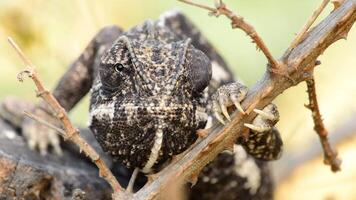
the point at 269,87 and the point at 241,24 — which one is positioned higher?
the point at 241,24

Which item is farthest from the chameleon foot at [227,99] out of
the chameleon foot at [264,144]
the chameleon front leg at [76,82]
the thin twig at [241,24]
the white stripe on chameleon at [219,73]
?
the chameleon front leg at [76,82]

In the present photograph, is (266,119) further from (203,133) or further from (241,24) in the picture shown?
(241,24)

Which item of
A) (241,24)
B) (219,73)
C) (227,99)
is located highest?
(241,24)

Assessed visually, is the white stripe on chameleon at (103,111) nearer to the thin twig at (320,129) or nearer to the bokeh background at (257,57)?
the thin twig at (320,129)

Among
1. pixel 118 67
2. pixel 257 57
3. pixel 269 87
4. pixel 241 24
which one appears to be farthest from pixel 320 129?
pixel 257 57

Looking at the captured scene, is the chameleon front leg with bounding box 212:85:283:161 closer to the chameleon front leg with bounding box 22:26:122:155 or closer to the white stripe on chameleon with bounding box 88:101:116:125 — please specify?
the white stripe on chameleon with bounding box 88:101:116:125

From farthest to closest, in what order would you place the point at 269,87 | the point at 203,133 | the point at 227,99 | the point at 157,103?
1. the point at 157,103
2. the point at 227,99
3. the point at 203,133
4. the point at 269,87
